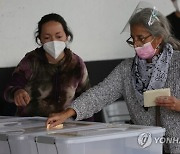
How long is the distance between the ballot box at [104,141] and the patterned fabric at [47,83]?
978 mm

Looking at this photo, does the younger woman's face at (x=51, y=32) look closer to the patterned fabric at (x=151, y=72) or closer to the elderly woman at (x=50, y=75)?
the elderly woman at (x=50, y=75)

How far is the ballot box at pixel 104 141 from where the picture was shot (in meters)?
1.71

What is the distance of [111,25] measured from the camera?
4359mm

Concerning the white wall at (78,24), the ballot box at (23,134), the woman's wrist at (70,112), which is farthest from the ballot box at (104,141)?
the white wall at (78,24)

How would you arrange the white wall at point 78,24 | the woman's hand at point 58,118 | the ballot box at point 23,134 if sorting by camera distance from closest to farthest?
the ballot box at point 23,134
the woman's hand at point 58,118
the white wall at point 78,24

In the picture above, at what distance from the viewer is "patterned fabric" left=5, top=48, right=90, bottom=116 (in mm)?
2973

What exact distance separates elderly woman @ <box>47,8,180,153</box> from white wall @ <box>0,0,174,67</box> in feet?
4.97

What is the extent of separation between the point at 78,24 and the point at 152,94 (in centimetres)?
199

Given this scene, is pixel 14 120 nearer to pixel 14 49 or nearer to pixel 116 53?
pixel 14 49

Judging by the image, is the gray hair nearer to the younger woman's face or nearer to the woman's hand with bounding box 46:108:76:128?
the woman's hand with bounding box 46:108:76:128

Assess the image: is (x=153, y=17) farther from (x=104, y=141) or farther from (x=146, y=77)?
(x=104, y=141)

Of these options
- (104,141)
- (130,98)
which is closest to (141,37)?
(130,98)

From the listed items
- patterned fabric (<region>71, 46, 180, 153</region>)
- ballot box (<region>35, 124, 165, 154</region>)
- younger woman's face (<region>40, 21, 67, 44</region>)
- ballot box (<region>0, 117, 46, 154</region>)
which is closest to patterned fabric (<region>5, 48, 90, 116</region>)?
younger woman's face (<region>40, 21, 67, 44</region>)

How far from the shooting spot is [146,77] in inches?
93.0
